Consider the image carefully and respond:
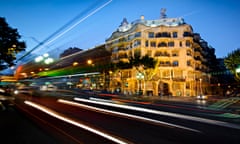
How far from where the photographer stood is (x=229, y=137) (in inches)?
272

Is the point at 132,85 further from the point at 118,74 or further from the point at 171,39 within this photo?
the point at 171,39

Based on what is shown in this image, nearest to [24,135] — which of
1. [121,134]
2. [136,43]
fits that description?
[121,134]

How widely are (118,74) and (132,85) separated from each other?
15.9ft

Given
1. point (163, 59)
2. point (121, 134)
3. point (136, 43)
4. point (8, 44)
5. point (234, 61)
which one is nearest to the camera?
point (121, 134)

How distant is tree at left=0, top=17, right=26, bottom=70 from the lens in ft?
61.9

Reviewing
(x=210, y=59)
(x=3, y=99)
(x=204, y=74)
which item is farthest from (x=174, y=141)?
(x=210, y=59)

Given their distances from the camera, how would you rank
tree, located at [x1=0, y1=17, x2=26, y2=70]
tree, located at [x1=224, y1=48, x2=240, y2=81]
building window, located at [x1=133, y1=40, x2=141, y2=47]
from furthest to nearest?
building window, located at [x1=133, y1=40, x2=141, y2=47] < tree, located at [x1=224, y1=48, x2=240, y2=81] < tree, located at [x1=0, y1=17, x2=26, y2=70]

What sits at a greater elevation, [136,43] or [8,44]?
[136,43]

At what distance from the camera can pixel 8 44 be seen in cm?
1922

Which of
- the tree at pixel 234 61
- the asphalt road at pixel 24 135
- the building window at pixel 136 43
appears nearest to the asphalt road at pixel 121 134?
the asphalt road at pixel 24 135

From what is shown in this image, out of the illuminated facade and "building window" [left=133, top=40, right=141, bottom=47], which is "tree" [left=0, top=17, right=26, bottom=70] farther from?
"building window" [left=133, top=40, right=141, bottom=47]

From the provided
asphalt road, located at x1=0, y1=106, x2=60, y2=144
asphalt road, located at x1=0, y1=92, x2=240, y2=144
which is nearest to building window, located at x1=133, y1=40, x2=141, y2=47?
asphalt road, located at x1=0, y1=92, x2=240, y2=144

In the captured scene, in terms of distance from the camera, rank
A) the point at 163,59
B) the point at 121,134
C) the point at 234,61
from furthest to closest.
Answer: the point at 163,59 → the point at 234,61 → the point at 121,134

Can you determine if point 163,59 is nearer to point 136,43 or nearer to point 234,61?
point 136,43
